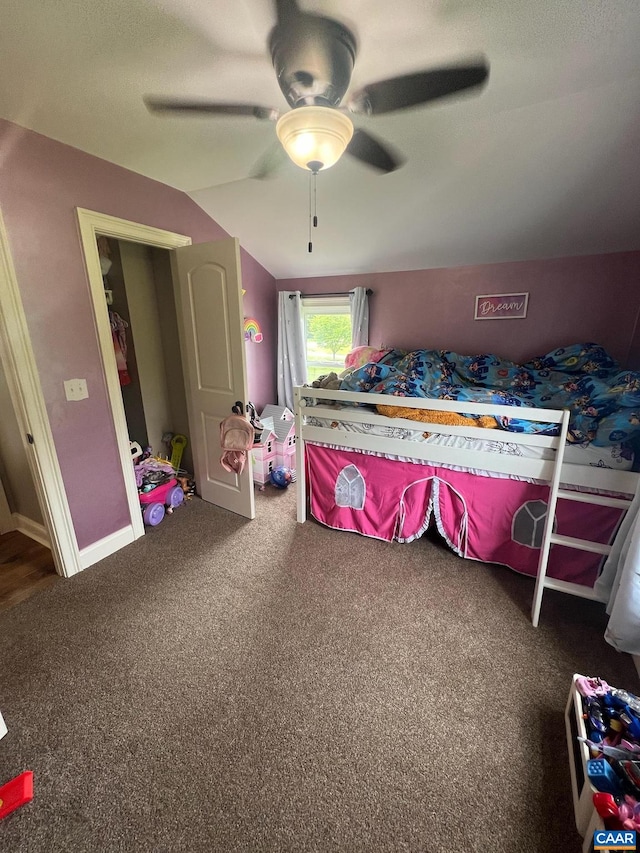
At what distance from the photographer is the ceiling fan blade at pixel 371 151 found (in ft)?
4.80

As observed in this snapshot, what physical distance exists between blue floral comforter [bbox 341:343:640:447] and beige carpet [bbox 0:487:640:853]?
3.22 ft

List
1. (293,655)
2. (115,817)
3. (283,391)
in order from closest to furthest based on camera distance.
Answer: (115,817) → (293,655) → (283,391)

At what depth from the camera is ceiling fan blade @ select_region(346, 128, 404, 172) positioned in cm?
146

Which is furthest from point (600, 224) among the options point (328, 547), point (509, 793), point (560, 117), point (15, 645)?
point (15, 645)

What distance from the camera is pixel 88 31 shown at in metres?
1.21

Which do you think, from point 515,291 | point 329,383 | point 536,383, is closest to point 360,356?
point 329,383

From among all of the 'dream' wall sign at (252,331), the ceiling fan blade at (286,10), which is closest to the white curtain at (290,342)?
the 'dream' wall sign at (252,331)

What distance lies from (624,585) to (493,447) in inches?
31.7

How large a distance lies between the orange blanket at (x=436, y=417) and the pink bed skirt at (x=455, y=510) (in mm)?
305

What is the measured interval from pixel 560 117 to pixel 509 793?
9.37ft

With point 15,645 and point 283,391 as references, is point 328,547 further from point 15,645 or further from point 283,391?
point 283,391

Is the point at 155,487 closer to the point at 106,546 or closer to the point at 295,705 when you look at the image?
the point at 106,546

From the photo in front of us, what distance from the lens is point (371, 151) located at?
156 cm

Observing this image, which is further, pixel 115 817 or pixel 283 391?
pixel 283 391
